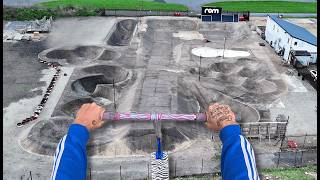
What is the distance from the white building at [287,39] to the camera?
154ft

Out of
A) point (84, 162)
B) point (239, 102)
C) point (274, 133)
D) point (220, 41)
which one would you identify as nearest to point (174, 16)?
Result: point (220, 41)

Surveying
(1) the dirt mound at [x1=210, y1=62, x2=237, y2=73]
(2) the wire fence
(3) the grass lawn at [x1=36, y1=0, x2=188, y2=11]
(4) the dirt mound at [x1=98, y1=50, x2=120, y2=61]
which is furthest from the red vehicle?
(3) the grass lawn at [x1=36, y1=0, x2=188, y2=11]

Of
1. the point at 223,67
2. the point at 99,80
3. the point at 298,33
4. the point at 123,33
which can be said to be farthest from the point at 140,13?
the point at 99,80

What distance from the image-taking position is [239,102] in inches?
1448

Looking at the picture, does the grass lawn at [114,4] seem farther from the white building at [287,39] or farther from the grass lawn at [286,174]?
the grass lawn at [286,174]

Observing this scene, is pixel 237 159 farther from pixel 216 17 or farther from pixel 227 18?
pixel 227 18

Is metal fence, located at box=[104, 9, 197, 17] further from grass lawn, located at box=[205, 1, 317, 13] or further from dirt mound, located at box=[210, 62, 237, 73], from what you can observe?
dirt mound, located at box=[210, 62, 237, 73]

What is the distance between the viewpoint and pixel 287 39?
48.1m

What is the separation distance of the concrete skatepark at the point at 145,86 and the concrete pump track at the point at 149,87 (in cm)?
8

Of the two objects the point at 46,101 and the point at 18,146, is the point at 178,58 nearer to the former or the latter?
the point at 46,101

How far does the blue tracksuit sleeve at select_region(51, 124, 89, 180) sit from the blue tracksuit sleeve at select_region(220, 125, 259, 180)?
6.79 ft

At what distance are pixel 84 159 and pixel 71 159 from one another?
32 centimetres

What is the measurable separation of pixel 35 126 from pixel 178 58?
19854 mm

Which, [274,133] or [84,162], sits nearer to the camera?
[84,162]
